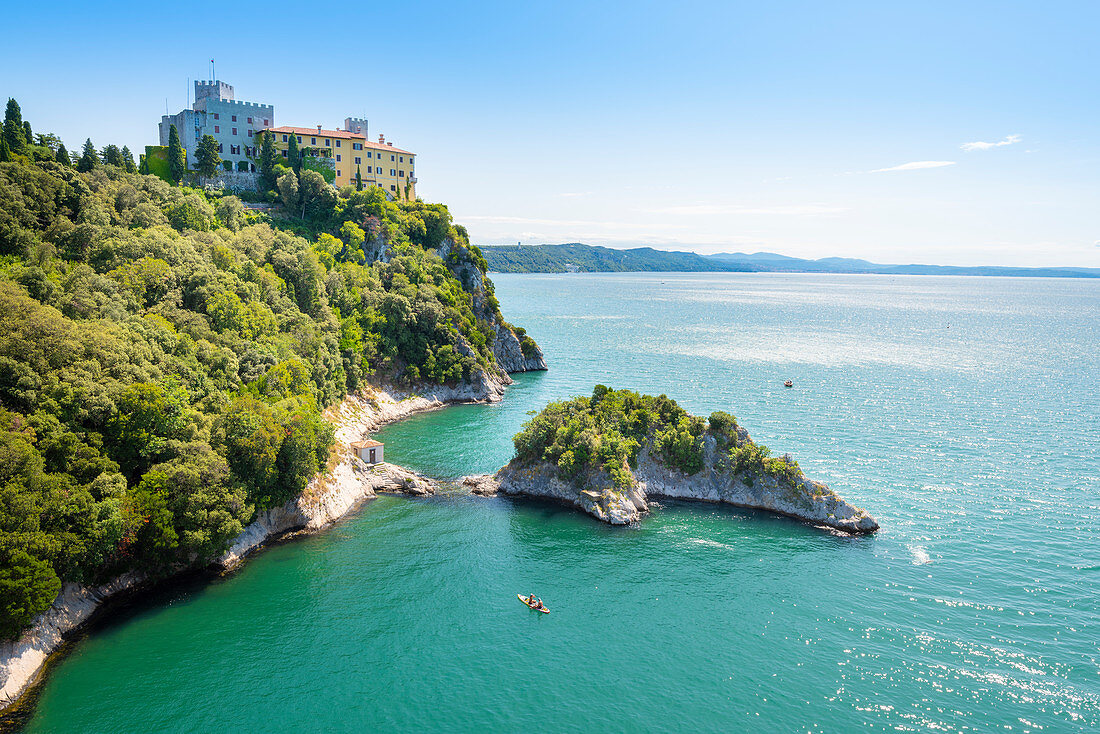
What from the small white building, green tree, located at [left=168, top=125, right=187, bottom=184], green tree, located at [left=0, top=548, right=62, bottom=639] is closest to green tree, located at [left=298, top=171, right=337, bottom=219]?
green tree, located at [left=168, top=125, right=187, bottom=184]

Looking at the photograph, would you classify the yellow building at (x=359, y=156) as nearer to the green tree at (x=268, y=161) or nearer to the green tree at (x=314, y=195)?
the green tree at (x=268, y=161)

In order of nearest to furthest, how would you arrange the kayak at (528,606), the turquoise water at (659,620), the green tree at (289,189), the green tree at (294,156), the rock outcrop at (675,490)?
the turquoise water at (659,620) → the kayak at (528,606) → the rock outcrop at (675,490) → the green tree at (289,189) → the green tree at (294,156)

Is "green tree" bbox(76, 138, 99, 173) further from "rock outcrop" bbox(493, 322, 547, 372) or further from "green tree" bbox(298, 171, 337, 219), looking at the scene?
"rock outcrop" bbox(493, 322, 547, 372)

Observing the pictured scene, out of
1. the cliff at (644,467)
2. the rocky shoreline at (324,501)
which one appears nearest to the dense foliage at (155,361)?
the rocky shoreline at (324,501)

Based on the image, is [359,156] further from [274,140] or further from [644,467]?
[644,467]

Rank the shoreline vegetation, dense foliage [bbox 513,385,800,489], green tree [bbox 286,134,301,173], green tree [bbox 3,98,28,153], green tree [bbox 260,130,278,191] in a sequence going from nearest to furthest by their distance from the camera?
1. the shoreline vegetation
2. dense foliage [bbox 513,385,800,489]
3. green tree [bbox 3,98,28,153]
4. green tree [bbox 260,130,278,191]
5. green tree [bbox 286,134,301,173]

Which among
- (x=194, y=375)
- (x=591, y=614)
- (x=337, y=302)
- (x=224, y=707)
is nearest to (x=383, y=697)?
(x=224, y=707)
